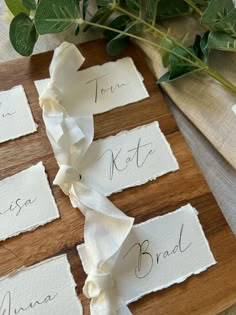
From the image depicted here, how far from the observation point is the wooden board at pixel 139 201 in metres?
0.44

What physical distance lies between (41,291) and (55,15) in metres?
0.29

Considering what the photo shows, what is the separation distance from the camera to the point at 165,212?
18.8 inches

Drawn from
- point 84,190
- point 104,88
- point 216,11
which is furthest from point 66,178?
point 216,11

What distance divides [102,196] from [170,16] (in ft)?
0.86

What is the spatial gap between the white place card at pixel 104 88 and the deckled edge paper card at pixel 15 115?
2cm

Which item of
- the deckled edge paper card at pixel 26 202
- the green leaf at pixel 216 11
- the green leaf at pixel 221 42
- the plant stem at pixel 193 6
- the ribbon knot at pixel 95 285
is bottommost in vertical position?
the ribbon knot at pixel 95 285

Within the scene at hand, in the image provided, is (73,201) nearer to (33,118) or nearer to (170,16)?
(33,118)

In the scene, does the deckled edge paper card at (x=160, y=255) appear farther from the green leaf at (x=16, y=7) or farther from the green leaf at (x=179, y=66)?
the green leaf at (x=16, y=7)

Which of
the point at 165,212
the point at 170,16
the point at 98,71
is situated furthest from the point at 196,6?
the point at 165,212

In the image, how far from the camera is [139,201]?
1.58 feet

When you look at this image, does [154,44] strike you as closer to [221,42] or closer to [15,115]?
[221,42]

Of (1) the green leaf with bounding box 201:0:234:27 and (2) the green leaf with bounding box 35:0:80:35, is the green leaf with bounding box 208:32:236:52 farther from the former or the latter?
(2) the green leaf with bounding box 35:0:80:35

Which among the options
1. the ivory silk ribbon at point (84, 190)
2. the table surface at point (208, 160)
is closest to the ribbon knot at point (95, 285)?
the ivory silk ribbon at point (84, 190)

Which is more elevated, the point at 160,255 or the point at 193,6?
the point at 193,6
